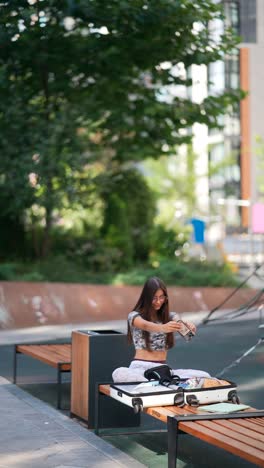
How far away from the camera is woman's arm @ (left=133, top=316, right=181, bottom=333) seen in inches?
325

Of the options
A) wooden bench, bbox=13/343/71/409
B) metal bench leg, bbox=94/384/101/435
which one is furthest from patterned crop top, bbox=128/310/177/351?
wooden bench, bbox=13/343/71/409

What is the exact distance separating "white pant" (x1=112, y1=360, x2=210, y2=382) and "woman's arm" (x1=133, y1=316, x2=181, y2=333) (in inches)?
13.0

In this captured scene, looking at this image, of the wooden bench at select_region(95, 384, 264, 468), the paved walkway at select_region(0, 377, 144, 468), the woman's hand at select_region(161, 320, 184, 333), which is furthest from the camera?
the woman's hand at select_region(161, 320, 184, 333)

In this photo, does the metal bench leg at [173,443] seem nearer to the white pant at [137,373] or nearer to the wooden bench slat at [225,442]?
the wooden bench slat at [225,442]

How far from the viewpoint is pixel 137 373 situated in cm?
838

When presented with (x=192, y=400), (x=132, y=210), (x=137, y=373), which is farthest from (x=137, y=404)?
(x=132, y=210)

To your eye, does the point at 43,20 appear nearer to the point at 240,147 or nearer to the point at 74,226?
the point at 74,226

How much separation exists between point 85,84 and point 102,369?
14703mm

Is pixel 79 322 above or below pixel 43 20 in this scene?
below

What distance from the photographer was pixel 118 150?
23375 mm

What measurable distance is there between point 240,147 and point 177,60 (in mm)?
53082

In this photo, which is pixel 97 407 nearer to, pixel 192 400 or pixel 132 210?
pixel 192 400

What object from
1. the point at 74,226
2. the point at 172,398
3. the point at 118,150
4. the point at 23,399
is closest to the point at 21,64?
the point at 118,150

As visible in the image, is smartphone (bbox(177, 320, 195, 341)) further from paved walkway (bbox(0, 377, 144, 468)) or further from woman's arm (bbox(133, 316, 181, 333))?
paved walkway (bbox(0, 377, 144, 468))
